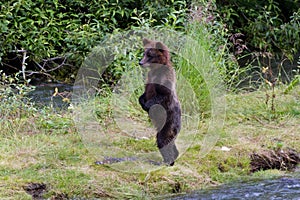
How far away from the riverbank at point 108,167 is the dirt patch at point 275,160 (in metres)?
0.07

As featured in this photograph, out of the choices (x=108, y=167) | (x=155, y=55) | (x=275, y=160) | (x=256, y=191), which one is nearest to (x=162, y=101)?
(x=155, y=55)

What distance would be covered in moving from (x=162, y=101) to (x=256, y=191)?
1.12 meters

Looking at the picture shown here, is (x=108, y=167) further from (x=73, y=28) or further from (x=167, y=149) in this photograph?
(x=73, y=28)

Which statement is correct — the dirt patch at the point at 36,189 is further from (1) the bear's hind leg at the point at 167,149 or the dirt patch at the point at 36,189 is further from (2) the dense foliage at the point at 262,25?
(2) the dense foliage at the point at 262,25

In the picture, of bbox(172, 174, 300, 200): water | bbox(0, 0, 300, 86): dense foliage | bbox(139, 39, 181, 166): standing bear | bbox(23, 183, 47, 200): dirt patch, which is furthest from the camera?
bbox(0, 0, 300, 86): dense foliage

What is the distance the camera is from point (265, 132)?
623cm

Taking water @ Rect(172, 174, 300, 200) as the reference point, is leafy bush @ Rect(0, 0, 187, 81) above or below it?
above

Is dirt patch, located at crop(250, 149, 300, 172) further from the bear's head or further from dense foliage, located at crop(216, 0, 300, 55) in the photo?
dense foliage, located at crop(216, 0, 300, 55)

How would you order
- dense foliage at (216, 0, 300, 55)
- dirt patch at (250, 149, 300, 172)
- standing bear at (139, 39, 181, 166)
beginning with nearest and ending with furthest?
standing bear at (139, 39, 181, 166), dirt patch at (250, 149, 300, 172), dense foliage at (216, 0, 300, 55)

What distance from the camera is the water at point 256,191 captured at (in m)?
4.79

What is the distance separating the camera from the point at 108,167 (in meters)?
5.23

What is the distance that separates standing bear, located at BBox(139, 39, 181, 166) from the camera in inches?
209

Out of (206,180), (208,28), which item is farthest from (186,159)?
(208,28)

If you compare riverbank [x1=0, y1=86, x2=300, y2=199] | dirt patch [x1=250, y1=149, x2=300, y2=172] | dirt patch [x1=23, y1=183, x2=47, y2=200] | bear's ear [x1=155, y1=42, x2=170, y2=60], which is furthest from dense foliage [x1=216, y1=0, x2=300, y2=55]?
dirt patch [x1=23, y1=183, x2=47, y2=200]
